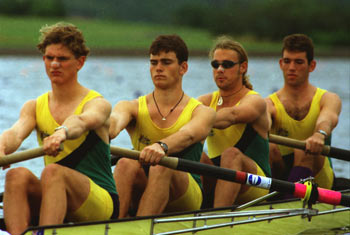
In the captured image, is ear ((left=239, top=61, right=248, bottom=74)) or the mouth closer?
the mouth

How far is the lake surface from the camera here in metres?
18.0

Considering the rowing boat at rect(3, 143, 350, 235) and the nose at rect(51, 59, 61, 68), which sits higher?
the nose at rect(51, 59, 61, 68)

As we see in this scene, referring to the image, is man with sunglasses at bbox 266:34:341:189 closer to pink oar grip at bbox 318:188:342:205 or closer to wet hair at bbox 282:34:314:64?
wet hair at bbox 282:34:314:64

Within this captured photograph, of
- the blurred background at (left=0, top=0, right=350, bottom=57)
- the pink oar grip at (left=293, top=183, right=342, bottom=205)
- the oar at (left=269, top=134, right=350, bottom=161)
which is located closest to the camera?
the pink oar grip at (left=293, top=183, right=342, bottom=205)

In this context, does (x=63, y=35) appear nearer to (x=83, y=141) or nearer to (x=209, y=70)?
(x=83, y=141)

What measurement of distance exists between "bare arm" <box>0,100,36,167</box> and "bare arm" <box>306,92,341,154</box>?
3.00m

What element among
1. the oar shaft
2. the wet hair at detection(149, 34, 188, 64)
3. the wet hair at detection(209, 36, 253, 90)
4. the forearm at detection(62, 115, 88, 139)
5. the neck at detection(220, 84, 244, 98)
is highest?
the wet hair at detection(209, 36, 253, 90)

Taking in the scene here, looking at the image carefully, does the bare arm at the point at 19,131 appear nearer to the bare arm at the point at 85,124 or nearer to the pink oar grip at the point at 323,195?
the bare arm at the point at 85,124

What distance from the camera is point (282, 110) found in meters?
8.07

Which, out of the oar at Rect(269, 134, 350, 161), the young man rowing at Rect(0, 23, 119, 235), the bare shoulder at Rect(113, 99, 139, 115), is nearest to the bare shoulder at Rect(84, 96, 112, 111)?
the young man rowing at Rect(0, 23, 119, 235)

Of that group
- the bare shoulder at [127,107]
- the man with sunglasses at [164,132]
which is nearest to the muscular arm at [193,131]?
the man with sunglasses at [164,132]

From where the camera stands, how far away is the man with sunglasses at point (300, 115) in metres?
7.82

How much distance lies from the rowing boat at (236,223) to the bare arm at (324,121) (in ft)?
2.03

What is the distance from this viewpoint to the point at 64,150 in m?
5.59
